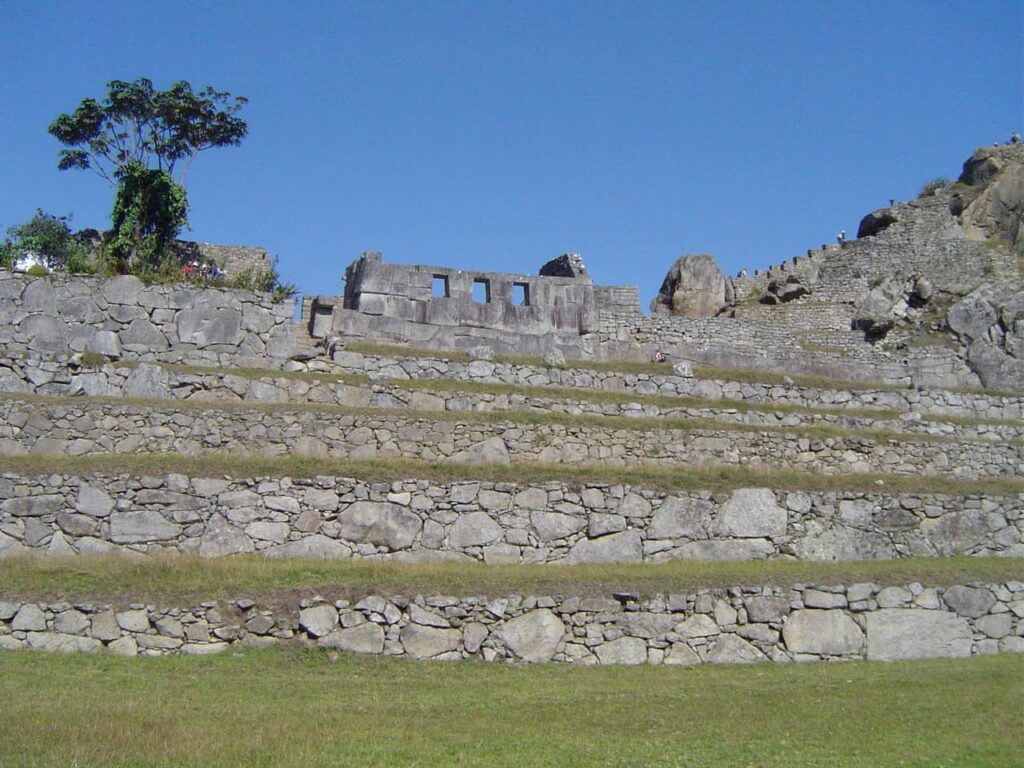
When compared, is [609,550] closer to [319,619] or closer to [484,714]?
[319,619]

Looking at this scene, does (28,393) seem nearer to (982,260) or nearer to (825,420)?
(825,420)

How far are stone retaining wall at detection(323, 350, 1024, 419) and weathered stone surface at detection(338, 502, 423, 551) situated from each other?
6140mm

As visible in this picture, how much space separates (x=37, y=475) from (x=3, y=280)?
705 cm

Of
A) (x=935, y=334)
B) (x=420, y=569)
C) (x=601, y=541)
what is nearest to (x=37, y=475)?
(x=420, y=569)

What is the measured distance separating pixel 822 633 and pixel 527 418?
731 cm

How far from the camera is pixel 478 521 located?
653 inches

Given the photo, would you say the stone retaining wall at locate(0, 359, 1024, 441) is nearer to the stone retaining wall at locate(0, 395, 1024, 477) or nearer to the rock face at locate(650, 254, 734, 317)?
the stone retaining wall at locate(0, 395, 1024, 477)

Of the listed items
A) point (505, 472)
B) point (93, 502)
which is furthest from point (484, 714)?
point (93, 502)

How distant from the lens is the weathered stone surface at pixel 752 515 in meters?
17.2

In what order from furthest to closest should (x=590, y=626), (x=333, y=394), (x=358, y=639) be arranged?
(x=333, y=394) < (x=590, y=626) < (x=358, y=639)

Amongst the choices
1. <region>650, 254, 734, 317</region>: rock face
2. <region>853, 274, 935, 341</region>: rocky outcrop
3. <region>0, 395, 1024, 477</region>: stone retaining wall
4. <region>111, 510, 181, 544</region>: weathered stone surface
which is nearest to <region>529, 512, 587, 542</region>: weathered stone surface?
<region>0, 395, 1024, 477</region>: stone retaining wall

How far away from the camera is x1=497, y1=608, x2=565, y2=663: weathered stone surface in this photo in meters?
14.0

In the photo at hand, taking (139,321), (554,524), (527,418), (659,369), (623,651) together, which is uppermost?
(139,321)

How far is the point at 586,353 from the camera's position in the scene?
25125 mm
